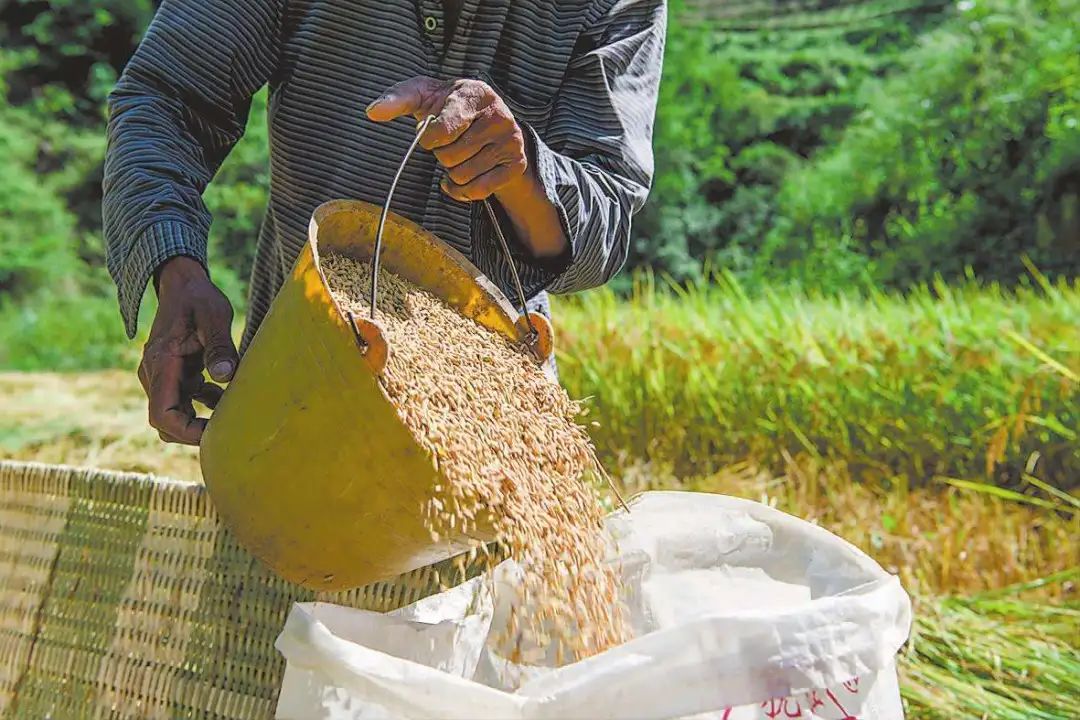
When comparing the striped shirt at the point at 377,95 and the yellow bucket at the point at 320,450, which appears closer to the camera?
the yellow bucket at the point at 320,450

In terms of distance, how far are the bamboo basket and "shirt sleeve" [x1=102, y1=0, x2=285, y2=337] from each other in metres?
0.29

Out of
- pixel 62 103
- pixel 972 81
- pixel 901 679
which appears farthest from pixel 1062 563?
pixel 62 103

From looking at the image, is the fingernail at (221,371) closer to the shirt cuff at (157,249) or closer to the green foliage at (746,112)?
the shirt cuff at (157,249)

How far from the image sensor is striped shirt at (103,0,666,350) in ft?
4.27

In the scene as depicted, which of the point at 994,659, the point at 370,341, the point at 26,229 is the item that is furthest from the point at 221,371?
the point at 26,229

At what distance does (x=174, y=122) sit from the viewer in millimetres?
1310

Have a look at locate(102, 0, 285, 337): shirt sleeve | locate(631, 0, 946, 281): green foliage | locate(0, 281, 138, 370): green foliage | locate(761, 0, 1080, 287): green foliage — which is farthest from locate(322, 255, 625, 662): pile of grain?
locate(631, 0, 946, 281): green foliage

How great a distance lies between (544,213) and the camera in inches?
47.4

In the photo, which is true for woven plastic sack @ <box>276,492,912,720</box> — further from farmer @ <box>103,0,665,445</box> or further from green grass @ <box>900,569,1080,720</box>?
green grass @ <box>900,569,1080,720</box>

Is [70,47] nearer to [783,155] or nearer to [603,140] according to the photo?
Result: [783,155]

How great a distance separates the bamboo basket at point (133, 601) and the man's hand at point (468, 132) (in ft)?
1.59

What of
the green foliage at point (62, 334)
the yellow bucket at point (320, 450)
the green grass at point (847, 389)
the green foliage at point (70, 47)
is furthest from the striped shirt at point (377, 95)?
the green foliage at point (70, 47)

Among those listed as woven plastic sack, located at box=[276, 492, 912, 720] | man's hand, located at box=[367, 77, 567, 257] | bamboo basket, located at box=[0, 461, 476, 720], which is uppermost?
man's hand, located at box=[367, 77, 567, 257]

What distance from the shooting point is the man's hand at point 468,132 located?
0.98 meters
